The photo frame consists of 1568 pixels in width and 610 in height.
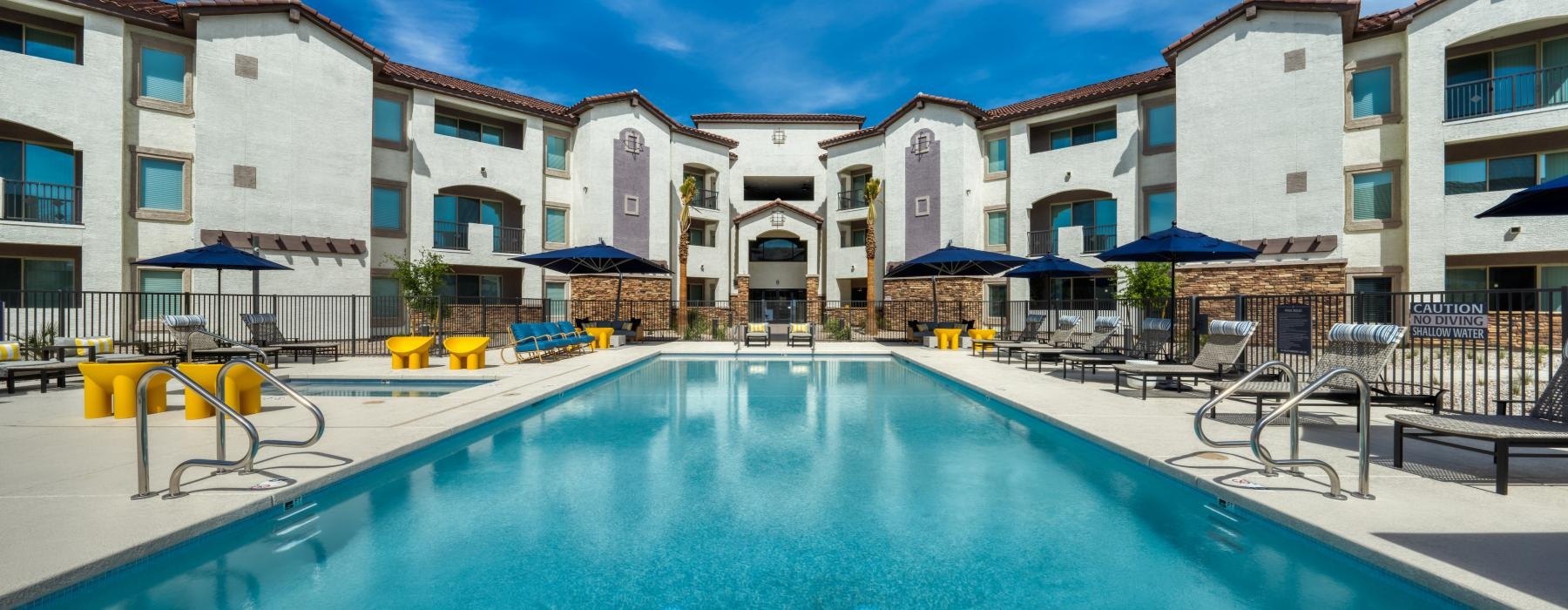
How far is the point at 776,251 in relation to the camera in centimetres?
3300

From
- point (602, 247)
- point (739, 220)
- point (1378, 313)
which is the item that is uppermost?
point (739, 220)

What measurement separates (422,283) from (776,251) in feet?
57.8

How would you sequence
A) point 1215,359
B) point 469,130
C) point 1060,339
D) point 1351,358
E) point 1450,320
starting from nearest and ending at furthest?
point 1450,320, point 1351,358, point 1215,359, point 1060,339, point 469,130

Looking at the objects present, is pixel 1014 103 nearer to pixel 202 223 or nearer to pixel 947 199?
pixel 947 199

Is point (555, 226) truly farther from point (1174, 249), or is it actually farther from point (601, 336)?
point (1174, 249)

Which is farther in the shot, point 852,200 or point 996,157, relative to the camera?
point 852,200

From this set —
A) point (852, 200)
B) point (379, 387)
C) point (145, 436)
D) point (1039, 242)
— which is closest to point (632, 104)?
point (852, 200)

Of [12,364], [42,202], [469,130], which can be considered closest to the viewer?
A: [12,364]

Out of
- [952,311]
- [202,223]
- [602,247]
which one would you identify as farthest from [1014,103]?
[202,223]

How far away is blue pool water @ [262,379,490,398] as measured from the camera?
921 cm

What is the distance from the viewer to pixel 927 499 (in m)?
4.68

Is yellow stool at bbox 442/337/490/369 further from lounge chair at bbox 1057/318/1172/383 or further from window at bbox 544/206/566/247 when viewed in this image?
window at bbox 544/206/566/247

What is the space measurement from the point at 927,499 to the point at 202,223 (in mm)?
21497

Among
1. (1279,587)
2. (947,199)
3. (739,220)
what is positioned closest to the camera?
(1279,587)
